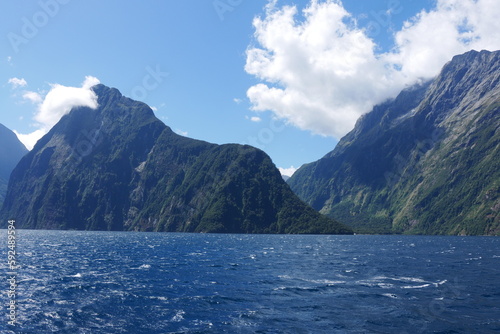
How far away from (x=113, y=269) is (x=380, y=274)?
55.5 metres

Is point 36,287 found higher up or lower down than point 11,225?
lower down

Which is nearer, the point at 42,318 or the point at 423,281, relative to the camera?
the point at 42,318

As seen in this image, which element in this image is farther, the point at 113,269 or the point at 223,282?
the point at 113,269

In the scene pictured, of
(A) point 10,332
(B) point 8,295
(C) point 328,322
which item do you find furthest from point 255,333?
(B) point 8,295

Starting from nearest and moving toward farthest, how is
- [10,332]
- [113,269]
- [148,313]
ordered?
[10,332] < [148,313] < [113,269]

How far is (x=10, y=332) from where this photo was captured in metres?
35.1

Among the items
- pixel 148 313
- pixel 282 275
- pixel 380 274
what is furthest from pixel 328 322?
pixel 380 274

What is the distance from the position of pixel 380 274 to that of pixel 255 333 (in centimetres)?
4700

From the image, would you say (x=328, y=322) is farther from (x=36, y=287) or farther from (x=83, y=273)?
(x=83, y=273)

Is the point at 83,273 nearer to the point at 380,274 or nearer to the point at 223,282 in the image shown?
the point at 223,282

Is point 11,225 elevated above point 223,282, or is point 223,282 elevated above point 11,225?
point 11,225

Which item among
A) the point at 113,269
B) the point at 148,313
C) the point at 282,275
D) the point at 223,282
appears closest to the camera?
the point at 148,313

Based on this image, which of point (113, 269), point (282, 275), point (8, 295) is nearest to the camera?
point (8, 295)

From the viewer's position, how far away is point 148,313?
4275 centimetres
